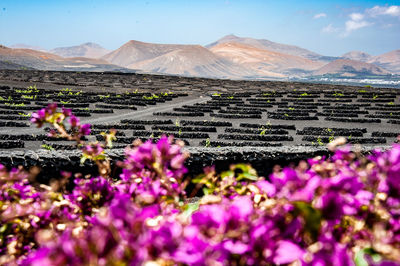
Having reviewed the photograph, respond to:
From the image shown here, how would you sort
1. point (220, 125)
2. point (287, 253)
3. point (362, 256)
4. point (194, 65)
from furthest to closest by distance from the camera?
point (194, 65)
point (220, 125)
point (362, 256)
point (287, 253)

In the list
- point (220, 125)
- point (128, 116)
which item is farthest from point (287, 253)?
point (128, 116)

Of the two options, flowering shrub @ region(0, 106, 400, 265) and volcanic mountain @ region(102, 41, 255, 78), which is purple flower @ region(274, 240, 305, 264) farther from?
volcanic mountain @ region(102, 41, 255, 78)

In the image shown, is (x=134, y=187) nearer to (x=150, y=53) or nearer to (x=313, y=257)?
(x=313, y=257)

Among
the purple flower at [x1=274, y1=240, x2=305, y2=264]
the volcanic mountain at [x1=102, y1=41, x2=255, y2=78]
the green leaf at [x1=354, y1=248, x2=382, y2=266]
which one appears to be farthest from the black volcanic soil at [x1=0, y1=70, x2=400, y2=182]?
the volcanic mountain at [x1=102, y1=41, x2=255, y2=78]

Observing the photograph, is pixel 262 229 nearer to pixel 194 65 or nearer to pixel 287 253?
pixel 287 253

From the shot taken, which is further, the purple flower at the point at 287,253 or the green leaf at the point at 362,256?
the green leaf at the point at 362,256

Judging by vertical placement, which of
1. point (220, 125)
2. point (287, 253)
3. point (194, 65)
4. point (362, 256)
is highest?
point (194, 65)

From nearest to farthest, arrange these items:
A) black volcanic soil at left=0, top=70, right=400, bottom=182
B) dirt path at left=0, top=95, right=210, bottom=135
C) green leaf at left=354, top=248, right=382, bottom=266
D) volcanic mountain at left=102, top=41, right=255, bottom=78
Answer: green leaf at left=354, top=248, right=382, bottom=266 → black volcanic soil at left=0, top=70, right=400, bottom=182 → dirt path at left=0, top=95, right=210, bottom=135 → volcanic mountain at left=102, top=41, right=255, bottom=78

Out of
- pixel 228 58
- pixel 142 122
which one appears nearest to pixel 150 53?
pixel 228 58

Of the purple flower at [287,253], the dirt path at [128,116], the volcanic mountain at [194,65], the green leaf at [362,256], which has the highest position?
A: the volcanic mountain at [194,65]

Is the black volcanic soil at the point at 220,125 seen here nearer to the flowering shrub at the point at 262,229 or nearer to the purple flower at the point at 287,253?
the flowering shrub at the point at 262,229

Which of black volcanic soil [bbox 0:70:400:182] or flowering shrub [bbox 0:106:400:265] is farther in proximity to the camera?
black volcanic soil [bbox 0:70:400:182]

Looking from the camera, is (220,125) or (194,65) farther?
(194,65)

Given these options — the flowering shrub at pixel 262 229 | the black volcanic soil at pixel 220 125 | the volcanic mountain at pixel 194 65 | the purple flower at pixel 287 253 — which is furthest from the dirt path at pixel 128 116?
the volcanic mountain at pixel 194 65
